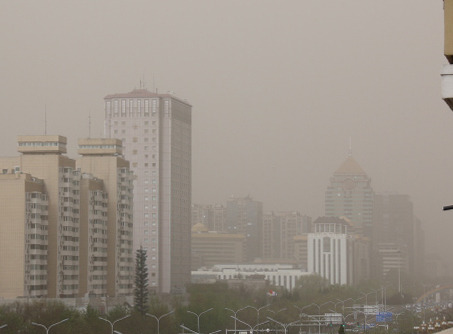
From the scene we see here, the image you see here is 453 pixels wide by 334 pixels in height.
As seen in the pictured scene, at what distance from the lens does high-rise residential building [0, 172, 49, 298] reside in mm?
64250

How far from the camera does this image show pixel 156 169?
101 meters

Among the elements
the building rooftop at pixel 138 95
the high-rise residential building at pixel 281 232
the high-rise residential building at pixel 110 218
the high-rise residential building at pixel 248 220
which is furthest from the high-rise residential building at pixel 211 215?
the high-rise residential building at pixel 110 218

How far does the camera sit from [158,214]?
101 m

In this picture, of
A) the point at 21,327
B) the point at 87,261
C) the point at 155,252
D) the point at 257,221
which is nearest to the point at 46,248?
the point at 87,261

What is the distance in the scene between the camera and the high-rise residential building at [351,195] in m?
189

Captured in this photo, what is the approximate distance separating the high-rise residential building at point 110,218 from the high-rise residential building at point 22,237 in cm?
744

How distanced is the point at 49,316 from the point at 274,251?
123 m

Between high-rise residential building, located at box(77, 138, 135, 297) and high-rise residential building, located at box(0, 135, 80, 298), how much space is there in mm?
2885

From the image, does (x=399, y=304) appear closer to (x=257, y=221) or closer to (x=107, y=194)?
(x=107, y=194)

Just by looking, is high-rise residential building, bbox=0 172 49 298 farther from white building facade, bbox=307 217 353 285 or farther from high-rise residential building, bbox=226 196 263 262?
high-rise residential building, bbox=226 196 263 262

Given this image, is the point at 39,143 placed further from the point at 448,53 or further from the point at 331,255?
the point at 331,255

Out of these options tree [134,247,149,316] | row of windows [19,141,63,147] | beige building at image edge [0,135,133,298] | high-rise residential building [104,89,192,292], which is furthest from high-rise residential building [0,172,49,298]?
high-rise residential building [104,89,192,292]

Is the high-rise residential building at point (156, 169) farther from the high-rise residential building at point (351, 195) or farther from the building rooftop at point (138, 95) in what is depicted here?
the high-rise residential building at point (351, 195)

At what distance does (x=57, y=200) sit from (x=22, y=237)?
505 centimetres
